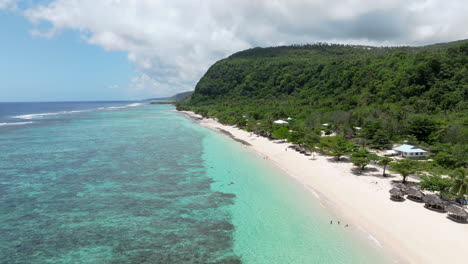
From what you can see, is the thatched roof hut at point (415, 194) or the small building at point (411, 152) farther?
the small building at point (411, 152)

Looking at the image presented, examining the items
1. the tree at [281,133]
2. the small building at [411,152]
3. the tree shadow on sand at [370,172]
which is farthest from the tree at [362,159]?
the tree at [281,133]

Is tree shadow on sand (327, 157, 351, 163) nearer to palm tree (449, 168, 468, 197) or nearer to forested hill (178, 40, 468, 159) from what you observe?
forested hill (178, 40, 468, 159)

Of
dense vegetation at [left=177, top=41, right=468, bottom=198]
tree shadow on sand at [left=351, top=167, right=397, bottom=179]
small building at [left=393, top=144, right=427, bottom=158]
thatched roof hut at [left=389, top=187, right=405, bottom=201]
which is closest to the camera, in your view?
thatched roof hut at [left=389, top=187, right=405, bottom=201]

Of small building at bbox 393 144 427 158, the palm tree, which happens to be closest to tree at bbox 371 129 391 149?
small building at bbox 393 144 427 158

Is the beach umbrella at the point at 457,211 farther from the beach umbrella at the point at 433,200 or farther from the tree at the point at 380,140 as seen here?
the tree at the point at 380,140

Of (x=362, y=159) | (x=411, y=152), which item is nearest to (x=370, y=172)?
(x=362, y=159)

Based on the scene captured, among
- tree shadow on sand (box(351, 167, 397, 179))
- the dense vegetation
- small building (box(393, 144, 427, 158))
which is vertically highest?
the dense vegetation
